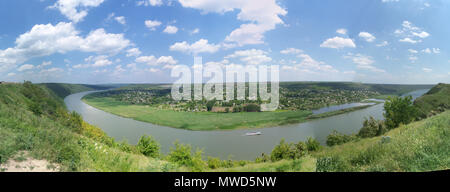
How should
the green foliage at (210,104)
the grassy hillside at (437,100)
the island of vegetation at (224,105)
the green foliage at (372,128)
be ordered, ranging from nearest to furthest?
the grassy hillside at (437,100) < the island of vegetation at (224,105) < the green foliage at (210,104) < the green foliage at (372,128)

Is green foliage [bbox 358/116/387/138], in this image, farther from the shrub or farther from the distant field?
the shrub

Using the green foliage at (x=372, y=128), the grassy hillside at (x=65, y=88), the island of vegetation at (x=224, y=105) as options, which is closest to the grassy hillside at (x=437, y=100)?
the island of vegetation at (x=224, y=105)

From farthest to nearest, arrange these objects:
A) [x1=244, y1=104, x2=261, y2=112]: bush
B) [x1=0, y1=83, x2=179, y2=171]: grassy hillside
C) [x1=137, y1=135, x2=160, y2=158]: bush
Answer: [x1=244, y1=104, x2=261, y2=112]: bush, [x1=137, y1=135, x2=160, y2=158]: bush, [x1=0, y1=83, x2=179, y2=171]: grassy hillside

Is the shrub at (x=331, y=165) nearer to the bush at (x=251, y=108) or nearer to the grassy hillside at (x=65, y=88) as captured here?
the bush at (x=251, y=108)

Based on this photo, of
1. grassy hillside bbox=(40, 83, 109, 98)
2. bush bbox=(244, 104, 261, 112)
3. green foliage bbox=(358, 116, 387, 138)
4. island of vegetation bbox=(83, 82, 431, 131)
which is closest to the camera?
island of vegetation bbox=(83, 82, 431, 131)

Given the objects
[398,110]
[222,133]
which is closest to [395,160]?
[222,133]

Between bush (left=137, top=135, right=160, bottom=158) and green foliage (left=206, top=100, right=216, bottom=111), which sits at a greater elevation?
green foliage (left=206, top=100, right=216, bottom=111)

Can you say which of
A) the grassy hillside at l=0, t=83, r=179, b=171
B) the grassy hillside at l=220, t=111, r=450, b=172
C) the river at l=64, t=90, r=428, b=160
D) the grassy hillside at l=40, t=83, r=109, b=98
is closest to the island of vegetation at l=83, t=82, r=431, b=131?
the river at l=64, t=90, r=428, b=160
